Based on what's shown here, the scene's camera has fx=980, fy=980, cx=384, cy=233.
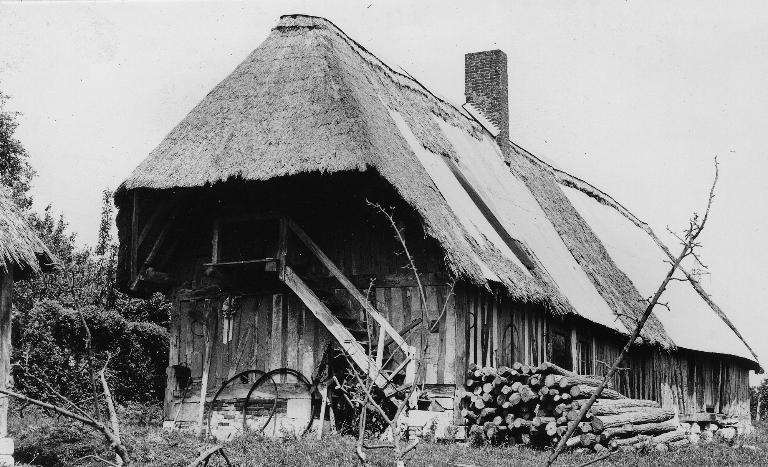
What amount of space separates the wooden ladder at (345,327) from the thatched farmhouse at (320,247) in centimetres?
3

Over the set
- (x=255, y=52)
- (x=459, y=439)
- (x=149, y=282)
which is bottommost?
(x=459, y=439)

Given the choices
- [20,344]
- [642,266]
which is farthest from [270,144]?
[642,266]

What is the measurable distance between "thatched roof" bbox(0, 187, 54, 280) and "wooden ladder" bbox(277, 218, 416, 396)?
3583 mm

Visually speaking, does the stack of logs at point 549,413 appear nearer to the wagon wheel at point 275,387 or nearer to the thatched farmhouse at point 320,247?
the thatched farmhouse at point 320,247

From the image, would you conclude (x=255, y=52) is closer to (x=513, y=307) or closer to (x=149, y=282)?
(x=149, y=282)

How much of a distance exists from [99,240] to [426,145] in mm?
16570

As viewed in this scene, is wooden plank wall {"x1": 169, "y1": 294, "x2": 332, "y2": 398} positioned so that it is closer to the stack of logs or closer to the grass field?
the grass field

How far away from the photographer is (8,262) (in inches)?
535

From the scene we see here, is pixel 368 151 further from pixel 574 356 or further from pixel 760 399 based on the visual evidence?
pixel 760 399

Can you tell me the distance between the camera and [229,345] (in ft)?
54.1

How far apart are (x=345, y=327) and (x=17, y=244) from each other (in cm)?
499

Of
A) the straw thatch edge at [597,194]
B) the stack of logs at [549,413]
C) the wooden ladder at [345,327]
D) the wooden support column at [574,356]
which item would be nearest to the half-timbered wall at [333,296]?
the wooden ladder at [345,327]

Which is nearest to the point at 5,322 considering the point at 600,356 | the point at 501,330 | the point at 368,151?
the point at 368,151

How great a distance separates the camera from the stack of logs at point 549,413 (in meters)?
13.6
